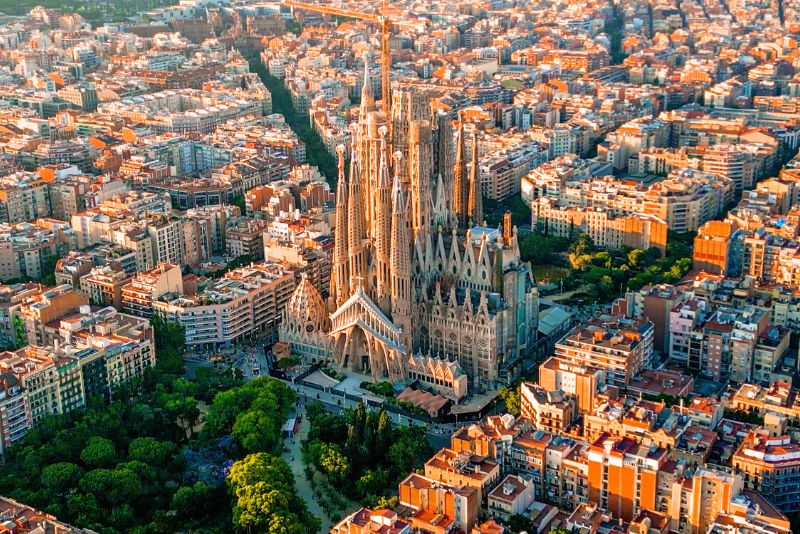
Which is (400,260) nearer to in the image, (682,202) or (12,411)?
(12,411)

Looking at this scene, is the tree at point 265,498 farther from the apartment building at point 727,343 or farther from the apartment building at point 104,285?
the apartment building at point 727,343

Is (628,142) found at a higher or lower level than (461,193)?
lower

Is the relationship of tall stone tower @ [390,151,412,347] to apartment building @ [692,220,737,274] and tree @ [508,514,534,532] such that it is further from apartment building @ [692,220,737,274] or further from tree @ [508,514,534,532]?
apartment building @ [692,220,737,274]

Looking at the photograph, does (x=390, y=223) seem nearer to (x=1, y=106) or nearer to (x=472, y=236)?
(x=472, y=236)

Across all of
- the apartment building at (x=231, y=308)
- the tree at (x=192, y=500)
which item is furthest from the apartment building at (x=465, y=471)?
the apartment building at (x=231, y=308)

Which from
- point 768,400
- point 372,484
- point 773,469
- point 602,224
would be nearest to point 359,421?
point 372,484

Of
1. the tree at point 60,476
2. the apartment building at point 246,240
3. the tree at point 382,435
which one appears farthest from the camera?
the apartment building at point 246,240

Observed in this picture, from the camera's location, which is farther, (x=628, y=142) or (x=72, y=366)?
(x=628, y=142)

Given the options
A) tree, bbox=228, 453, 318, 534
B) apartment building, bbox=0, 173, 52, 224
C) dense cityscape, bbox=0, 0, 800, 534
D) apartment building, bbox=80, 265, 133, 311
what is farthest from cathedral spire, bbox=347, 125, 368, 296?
apartment building, bbox=0, 173, 52, 224

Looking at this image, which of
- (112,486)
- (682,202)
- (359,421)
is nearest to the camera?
(112,486)
